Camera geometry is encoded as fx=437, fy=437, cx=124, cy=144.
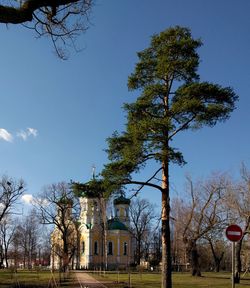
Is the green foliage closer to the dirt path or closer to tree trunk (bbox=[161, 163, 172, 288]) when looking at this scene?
tree trunk (bbox=[161, 163, 172, 288])

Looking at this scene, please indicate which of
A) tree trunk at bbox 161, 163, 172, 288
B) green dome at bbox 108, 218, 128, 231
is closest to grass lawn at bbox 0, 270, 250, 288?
tree trunk at bbox 161, 163, 172, 288

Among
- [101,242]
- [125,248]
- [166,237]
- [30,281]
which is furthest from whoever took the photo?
[125,248]

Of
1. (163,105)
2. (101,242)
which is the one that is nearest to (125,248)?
(101,242)

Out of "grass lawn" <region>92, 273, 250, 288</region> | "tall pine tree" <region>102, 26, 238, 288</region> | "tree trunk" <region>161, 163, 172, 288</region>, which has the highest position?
"tall pine tree" <region>102, 26, 238, 288</region>

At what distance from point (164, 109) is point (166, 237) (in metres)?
5.78

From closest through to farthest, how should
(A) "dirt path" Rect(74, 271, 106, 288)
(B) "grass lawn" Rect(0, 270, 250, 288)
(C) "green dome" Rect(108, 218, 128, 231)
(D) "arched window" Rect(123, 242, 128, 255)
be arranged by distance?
1. (A) "dirt path" Rect(74, 271, 106, 288)
2. (B) "grass lawn" Rect(0, 270, 250, 288)
3. (D) "arched window" Rect(123, 242, 128, 255)
4. (C) "green dome" Rect(108, 218, 128, 231)

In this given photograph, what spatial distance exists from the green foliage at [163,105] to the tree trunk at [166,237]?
3.14 ft

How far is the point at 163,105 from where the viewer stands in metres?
20.1

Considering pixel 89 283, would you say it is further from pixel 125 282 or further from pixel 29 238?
pixel 29 238

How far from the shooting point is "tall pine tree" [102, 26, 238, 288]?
18.3 metres

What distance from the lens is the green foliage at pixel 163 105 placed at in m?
18.4

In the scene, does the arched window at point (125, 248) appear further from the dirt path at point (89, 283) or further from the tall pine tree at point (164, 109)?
the tall pine tree at point (164, 109)

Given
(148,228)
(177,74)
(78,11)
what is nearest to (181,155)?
(177,74)

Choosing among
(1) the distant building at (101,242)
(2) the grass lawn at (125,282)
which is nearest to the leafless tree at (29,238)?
(1) the distant building at (101,242)
